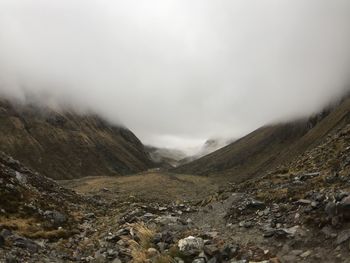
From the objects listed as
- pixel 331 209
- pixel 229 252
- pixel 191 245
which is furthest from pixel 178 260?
pixel 331 209

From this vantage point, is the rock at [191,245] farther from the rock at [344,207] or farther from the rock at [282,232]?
the rock at [344,207]

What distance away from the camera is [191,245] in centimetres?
1770

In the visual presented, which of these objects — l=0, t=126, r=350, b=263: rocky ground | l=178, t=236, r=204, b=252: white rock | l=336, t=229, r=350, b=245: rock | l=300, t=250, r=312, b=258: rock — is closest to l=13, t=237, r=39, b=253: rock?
l=0, t=126, r=350, b=263: rocky ground

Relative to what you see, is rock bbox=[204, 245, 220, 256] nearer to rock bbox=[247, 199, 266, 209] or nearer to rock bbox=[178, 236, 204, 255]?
rock bbox=[178, 236, 204, 255]

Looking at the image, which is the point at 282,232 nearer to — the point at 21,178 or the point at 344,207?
the point at 344,207

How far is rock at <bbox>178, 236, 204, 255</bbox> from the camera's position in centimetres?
1720

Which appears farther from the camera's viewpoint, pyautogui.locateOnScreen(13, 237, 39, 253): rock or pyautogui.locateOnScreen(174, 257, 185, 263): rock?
pyautogui.locateOnScreen(13, 237, 39, 253): rock

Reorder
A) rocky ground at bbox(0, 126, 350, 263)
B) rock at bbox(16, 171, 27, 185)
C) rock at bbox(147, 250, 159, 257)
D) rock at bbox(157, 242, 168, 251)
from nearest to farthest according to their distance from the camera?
rocky ground at bbox(0, 126, 350, 263), rock at bbox(147, 250, 159, 257), rock at bbox(157, 242, 168, 251), rock at bbox(16, 171, 27, 185)

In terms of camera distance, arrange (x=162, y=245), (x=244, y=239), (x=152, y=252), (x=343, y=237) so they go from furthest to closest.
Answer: (x=162, y=245)
(x=244, y=239)
(x=152, y=252)
(x=343, y=237)

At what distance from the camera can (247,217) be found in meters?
23.7

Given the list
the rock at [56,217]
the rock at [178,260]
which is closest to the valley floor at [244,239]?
the rock at [178,260]

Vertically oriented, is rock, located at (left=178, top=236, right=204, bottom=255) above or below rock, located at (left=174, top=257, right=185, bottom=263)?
above

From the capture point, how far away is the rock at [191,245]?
1720cm

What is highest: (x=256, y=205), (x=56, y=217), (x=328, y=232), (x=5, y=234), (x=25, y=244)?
(x=56, y=217)
